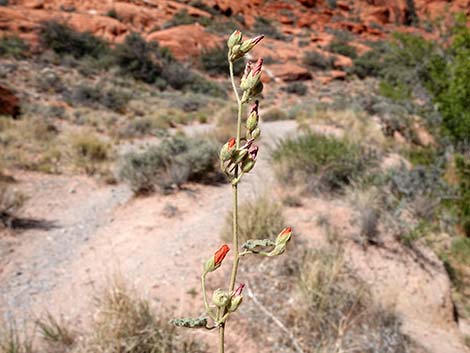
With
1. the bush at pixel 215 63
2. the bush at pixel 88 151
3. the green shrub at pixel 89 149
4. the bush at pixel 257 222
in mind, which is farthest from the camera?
the bush at pixel 215 63

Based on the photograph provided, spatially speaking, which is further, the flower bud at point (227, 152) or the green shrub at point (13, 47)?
the green shrub at point (13, 47)

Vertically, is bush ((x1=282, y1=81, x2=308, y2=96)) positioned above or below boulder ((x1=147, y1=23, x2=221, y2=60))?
below

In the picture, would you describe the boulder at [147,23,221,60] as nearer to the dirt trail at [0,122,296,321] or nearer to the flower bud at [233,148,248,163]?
the dirt trail at [0,122,296,321]

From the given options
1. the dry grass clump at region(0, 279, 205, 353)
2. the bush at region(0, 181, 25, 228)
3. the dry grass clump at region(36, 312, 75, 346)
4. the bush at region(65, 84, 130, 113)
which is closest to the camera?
the dry grass clump at region(0, 279, 205, 353)

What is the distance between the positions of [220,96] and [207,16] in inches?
586

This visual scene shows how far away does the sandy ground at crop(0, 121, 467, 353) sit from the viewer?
10.2 feet

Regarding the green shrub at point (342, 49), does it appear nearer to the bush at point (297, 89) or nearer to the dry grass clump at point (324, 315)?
the bush at point (297, 89)

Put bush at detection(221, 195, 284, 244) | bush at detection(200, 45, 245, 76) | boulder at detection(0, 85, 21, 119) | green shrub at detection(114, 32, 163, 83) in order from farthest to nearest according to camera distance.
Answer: bush at detection(200, 45, 245, 76), green shrub at detection(114, 32, 163, 83), boulder at detection(0, 85, 21, 119), bush at detection(221, 195, 284, 244)

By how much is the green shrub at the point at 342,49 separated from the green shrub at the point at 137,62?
1781 cm

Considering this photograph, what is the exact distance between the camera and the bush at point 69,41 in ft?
59.9

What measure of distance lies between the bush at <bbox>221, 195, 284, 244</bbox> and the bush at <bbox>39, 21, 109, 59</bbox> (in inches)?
715

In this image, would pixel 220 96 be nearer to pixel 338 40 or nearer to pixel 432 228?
pixel 432 228

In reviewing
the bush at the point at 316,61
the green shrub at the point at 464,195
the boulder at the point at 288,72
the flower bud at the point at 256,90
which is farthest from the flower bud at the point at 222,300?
the bush at the point at 316,61

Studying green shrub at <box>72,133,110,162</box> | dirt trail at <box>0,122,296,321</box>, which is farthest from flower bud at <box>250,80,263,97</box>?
green shrub at <box>72,133,110,162</box>
